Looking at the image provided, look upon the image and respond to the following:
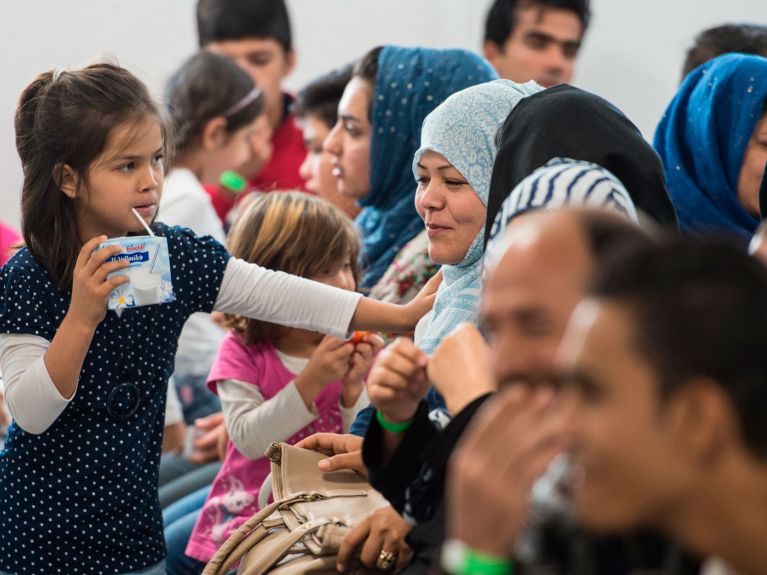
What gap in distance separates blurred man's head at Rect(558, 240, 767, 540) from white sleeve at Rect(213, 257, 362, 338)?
1139mm

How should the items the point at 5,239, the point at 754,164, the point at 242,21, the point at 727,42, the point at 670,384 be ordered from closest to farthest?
the point at 670,384
the point at 754,164
the point at 727,42
the point at 5,239
the point at 242,21

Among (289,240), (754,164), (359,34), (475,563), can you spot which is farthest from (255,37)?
(475,563)

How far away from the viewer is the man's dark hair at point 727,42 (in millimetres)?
3217

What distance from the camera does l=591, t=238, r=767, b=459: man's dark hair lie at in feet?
2.83

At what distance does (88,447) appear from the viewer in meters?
1.93

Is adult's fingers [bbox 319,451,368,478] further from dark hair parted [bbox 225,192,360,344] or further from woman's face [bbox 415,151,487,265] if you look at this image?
dark hair parted [bbox 225,192,360,344]

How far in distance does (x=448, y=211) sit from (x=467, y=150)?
0.38 ft

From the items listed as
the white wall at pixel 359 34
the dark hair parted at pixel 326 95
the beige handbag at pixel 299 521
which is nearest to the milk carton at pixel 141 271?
the beige handbag at pixel 299 521

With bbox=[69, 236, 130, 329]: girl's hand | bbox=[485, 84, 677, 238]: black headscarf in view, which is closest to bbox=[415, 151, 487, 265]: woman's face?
bbox=[485, 84, 677, 238]: black headscarf

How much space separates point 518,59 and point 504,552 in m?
3.46

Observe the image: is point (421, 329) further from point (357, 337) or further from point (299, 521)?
point (299, 521)

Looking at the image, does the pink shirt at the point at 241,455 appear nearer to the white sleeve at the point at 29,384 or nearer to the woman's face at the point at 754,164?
the white sleeve at the point at 29,384

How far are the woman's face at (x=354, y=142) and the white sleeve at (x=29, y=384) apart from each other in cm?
126

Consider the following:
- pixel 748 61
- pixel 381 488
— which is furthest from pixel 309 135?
pixel 381 488
